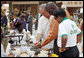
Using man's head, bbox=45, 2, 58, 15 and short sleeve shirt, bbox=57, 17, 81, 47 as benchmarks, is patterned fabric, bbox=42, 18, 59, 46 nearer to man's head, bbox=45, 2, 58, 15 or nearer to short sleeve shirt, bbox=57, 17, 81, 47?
short sleeve shirt, bbox=57, 17, 81, 47

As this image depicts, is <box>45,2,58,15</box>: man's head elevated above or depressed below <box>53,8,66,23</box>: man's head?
above

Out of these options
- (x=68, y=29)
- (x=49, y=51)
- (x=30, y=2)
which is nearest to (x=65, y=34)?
(x=68, y=29)

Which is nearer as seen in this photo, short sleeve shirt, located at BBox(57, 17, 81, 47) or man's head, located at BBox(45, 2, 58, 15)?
short sleeve shirt, located at BBox(57, 17, 81, 47)

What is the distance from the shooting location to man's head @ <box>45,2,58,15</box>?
9.09 ft

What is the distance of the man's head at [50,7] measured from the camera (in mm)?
2771

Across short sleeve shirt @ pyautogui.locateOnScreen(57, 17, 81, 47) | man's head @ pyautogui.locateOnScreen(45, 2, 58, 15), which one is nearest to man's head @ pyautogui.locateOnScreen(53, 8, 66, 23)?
short sleeve shirt @ pyautogui.locateOnScreen(57, 17, 81, 47)

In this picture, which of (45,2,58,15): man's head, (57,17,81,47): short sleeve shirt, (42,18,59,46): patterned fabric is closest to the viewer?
(57,17,81,47): short sleeve shirt

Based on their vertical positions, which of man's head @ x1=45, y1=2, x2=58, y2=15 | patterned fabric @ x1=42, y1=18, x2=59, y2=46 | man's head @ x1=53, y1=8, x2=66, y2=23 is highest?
man's head @ x1=45, y1=2, x2=58, y2=15

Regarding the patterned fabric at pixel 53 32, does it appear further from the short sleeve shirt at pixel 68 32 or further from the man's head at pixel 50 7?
the man's head at pixel 50 7

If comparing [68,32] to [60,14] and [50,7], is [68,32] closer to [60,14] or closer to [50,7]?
[60,14]

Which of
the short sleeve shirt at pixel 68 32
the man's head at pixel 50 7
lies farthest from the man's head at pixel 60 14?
the man's head at pixel 50 7

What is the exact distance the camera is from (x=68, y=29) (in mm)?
2355

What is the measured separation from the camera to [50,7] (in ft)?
9.11

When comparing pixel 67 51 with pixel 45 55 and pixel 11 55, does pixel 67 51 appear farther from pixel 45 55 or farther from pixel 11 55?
pixel 11 55
